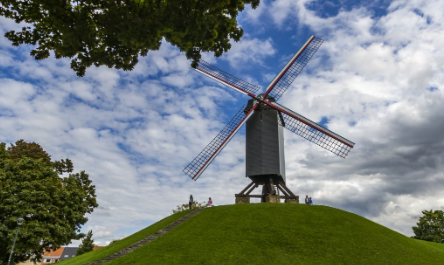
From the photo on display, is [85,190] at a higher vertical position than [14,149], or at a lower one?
lower

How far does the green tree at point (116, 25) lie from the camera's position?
11.1m

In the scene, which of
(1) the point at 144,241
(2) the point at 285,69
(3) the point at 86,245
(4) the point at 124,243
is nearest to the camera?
(1) the point at 144,241

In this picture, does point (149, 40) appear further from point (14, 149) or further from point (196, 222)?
point (14, 149)

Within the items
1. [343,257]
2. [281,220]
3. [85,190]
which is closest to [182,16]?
[343,257]

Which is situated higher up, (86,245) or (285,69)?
(285,69)

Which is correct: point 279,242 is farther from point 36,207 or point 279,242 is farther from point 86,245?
point 86,245

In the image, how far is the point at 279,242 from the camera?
21859 mm

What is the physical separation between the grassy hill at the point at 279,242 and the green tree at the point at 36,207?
11240 mm

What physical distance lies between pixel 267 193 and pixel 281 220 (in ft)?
24.3

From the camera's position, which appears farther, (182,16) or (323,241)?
(323,241)

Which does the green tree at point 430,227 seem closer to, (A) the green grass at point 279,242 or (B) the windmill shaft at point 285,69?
(A) the green grass at point 279,242

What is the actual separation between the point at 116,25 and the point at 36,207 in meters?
29.2

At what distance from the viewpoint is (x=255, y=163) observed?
32750 millimetres

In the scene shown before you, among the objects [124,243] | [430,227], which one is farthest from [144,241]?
[430,227]
